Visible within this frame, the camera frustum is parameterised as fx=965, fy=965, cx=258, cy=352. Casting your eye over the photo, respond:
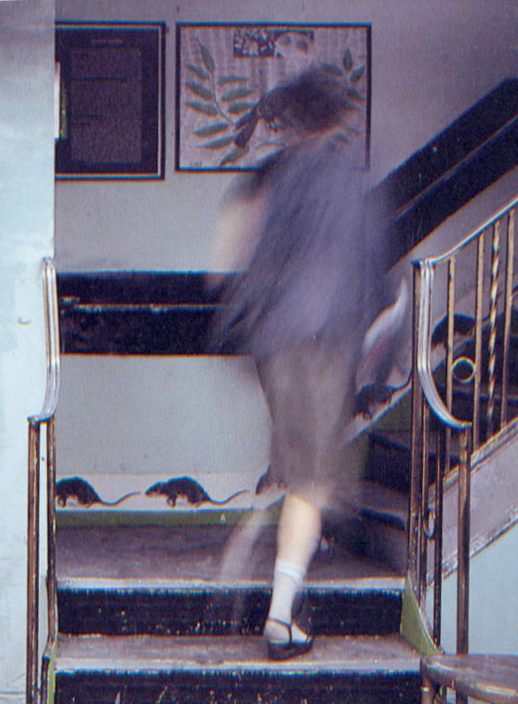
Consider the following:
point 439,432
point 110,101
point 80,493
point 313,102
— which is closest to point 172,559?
point 80,493

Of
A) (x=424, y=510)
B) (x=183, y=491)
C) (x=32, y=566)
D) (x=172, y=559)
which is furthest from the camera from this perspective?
(x=183, y=491)

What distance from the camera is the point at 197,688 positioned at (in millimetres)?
3037

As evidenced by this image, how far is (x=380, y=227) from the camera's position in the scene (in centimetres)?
319

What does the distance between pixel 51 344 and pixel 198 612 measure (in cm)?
106

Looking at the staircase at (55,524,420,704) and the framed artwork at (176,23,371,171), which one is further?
the framed artwork at (176,23,371,171)

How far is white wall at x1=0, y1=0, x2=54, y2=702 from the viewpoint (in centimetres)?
329

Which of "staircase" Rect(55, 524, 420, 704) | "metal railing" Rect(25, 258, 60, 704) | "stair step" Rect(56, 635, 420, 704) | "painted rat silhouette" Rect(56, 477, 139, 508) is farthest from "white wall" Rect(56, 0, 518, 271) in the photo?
"stair step" Rect(56, 635, 420, 704)

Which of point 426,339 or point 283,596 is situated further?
point 426,339

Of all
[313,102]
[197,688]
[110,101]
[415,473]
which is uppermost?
[110,101]

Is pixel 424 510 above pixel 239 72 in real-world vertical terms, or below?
below

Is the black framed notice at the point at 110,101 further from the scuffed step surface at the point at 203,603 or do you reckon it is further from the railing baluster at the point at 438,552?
the railing baluster at the point at 438,552

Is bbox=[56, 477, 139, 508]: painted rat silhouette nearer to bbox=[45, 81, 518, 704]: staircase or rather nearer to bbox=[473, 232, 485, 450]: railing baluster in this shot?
bbox=[45, 81, 518, 704]: staircase

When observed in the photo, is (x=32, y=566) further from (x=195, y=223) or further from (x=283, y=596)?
(x=195, y=223)

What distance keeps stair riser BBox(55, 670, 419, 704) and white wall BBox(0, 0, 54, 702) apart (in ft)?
1.16
